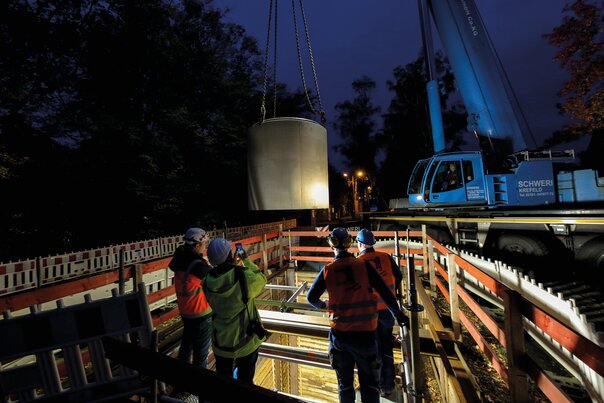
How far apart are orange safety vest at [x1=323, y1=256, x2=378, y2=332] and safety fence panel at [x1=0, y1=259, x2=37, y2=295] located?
8.56 meters

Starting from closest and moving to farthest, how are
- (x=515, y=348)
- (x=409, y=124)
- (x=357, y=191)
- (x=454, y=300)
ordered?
(x=515, y=348) → (x=454, y=300) → (x=409, y=124) → (x=357, y=191)

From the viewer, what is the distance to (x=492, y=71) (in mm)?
9328

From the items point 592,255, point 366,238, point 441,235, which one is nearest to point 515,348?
point 366,238

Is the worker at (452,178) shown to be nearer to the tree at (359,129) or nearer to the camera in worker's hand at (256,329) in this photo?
the camera in worker's hand at (256,329)

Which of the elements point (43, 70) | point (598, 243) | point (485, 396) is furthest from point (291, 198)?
point (43, 70)

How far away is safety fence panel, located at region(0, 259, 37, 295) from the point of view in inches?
271

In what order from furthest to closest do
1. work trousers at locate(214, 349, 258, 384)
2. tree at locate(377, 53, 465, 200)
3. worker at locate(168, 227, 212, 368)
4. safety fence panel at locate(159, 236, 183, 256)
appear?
tree at locate(377, 53, 465, 200)
safety fence panel at locate(159, 236, 183, 256)
worker at locate(168, 227, 212, 368)
work trousers at locate(214, 349, 258, 384)

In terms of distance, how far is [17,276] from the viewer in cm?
722

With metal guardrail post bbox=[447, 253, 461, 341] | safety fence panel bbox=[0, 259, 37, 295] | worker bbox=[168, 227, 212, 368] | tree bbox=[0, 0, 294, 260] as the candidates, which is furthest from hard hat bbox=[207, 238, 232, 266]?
tree bbox=[0, 0, 294, 260]

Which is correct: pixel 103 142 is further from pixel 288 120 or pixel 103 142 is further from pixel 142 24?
pixel 288 120

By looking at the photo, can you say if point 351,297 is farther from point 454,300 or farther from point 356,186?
point 356,186

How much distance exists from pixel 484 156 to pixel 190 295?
1019cm

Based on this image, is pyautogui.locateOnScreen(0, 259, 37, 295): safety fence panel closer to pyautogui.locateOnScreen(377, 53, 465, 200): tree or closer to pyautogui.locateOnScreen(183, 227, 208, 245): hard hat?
pyautogui.locateOnScreen(183, 227, 208, 245): hard hat

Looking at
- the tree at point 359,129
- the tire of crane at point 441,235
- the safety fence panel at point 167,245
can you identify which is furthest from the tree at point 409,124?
the safety fence panel at point 167,245
